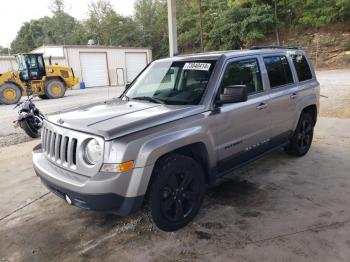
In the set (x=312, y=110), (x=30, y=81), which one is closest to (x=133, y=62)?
(x=30, y=81)

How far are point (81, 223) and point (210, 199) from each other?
1.54 meters

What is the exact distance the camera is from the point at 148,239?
10.3ft

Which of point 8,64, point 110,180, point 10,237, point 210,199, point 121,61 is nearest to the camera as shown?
point 110,180

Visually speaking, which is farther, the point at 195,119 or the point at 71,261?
the point at 195,119

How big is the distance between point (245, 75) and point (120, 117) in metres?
1.74

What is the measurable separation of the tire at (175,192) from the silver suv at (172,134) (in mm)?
10

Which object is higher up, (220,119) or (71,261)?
(220,119)

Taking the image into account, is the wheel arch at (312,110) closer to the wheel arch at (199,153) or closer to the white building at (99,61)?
the wheel arch at (199,153)

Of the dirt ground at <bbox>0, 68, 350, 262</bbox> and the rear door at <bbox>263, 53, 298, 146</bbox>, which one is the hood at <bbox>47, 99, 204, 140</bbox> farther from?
the rear door at <bbox>263, 53, 298, 146</bbox>

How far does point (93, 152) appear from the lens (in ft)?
9.25

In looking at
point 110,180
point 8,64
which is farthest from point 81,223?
point 8,64

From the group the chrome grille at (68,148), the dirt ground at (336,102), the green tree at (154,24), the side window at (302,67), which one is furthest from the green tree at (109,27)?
the chrome grille at (68,148)

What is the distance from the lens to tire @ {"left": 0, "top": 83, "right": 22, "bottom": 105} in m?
16.5

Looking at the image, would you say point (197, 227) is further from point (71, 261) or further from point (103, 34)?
point (103, 34)
